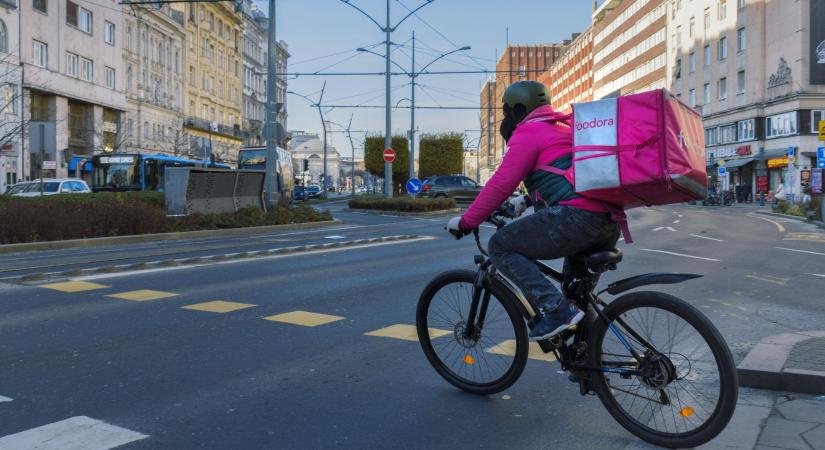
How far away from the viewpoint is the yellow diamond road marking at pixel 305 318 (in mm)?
6895

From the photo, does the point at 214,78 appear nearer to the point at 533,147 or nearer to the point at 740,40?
the point at 740,40

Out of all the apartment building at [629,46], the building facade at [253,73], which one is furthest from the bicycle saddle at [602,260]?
the building facade at [253,73]

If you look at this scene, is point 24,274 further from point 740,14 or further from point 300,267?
point 740,14

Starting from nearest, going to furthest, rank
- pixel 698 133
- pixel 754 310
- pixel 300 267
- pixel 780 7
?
pixel 698 133
pixel 754 310
pixel 300 267
pixel 780 7

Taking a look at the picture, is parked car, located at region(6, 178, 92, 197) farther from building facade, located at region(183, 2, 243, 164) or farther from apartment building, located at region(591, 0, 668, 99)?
apartment building, located at region(591, 0, 668, 99)

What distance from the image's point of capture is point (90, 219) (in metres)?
17.3

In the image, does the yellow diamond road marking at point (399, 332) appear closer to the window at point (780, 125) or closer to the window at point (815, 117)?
the window at point (815, 117)

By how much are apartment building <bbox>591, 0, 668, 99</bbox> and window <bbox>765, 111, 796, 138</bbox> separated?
14.7m

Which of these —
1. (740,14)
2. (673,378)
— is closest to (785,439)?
(673,378)

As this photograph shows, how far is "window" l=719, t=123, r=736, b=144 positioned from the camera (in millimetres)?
60681

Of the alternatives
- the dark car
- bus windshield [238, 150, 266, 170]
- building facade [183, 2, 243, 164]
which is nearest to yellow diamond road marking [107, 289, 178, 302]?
the dark car

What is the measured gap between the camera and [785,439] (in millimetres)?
3656

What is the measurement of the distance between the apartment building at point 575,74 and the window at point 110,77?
196 ft

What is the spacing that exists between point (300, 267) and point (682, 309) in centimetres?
838
